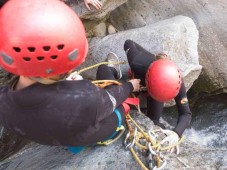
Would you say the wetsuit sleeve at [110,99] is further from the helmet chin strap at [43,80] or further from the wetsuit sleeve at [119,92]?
the helmet chin strap at [43,80]

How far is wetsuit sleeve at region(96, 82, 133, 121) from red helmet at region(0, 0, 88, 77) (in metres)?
0.39

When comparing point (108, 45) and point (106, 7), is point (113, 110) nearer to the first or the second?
point (108, 45)

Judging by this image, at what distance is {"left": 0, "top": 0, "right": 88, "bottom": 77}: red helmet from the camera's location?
5.81 feet

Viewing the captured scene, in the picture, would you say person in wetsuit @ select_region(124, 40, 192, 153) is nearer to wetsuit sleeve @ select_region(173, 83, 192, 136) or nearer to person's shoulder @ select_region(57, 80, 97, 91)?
wetsuit sleeve @ select_region(173, 83, 192, 136)

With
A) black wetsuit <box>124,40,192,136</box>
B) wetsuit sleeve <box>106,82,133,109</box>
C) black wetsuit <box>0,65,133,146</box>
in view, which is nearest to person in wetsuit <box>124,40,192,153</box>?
black wetsuit <box>124,40,192,136</box>

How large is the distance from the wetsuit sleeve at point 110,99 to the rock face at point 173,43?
1.09 meters

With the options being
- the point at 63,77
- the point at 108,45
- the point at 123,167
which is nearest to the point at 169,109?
the point at 108,45

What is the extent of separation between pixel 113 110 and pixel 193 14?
2.79m

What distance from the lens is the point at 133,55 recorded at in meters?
3.24

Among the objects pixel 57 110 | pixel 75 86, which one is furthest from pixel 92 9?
pixel 57 110

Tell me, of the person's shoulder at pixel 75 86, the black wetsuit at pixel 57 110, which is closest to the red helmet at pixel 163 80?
the black wetsuit at pixel 57 110

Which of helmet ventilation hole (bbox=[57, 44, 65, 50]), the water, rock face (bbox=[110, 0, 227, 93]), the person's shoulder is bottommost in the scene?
the water

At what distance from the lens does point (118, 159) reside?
256cm

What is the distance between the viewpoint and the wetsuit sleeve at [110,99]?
2.16 m
